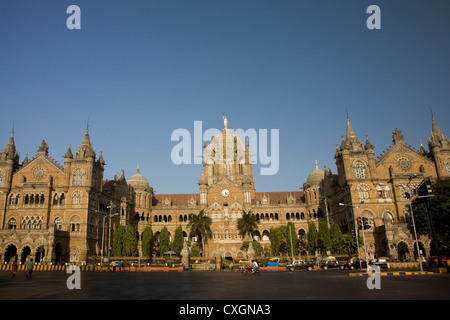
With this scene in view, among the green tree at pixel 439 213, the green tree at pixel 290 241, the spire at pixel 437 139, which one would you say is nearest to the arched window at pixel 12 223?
Result: the green tree at pixel 290 241

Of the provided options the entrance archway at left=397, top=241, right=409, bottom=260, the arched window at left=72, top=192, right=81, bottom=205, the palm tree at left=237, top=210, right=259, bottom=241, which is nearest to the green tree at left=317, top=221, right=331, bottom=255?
the entrance archway at left=397, top=241, right=409, bottom=260

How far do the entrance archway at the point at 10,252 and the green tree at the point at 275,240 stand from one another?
149 feet

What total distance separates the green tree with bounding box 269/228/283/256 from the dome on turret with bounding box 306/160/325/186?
16.6m

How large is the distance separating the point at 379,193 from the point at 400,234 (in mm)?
9269

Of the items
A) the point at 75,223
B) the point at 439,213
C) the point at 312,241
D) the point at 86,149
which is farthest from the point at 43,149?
the point at 439,213

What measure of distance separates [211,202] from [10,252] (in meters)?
38.8

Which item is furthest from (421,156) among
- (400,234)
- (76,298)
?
(76,298)

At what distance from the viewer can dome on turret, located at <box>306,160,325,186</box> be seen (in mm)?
82250

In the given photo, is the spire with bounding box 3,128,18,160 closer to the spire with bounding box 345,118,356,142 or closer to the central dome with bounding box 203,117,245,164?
the central dome with bounding box 203,117,245,164

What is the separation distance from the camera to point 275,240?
71.1 meters

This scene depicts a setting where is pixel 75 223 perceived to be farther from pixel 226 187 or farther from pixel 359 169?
pixel 359 169

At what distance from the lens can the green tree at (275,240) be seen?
231 ft

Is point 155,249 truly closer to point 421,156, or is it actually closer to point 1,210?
point 1,210

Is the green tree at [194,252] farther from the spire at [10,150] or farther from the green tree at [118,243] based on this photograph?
the spire at [10,150]
